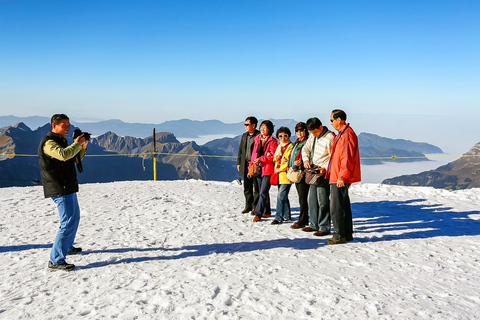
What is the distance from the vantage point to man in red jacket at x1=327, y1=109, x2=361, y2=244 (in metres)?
5.52

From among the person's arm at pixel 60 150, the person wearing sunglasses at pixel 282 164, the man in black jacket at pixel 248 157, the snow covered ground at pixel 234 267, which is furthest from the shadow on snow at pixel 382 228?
the person's arm at pixel 60 150

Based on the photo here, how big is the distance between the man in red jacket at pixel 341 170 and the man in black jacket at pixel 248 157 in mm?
2421

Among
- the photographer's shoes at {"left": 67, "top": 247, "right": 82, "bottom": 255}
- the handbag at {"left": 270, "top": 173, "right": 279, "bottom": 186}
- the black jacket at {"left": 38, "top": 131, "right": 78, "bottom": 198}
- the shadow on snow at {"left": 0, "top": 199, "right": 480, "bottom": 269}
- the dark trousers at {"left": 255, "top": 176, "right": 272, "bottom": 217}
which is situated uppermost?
the black jacket at {"left": 38, "top": 131, "right": 78, "bottom": 198}

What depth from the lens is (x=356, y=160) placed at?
5.67 meters

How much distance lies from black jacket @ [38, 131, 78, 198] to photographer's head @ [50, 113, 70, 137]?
0.07 m

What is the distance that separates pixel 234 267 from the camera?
15.8 ft

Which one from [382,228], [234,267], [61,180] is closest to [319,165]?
[382,228]

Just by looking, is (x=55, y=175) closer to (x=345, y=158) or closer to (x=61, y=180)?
(x=61, y=180)

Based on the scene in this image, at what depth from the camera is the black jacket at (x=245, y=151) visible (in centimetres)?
791

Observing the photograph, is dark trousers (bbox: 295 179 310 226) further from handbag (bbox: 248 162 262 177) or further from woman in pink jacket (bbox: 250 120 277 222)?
handbag (bbox: 248 162 262 177)

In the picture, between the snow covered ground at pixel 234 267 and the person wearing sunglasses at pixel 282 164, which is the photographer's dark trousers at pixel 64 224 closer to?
the snow covered ground at pixel 234 267

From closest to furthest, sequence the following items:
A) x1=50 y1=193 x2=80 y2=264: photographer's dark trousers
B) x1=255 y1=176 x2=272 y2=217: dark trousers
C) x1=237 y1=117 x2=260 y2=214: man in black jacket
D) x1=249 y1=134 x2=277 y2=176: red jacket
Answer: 1. x1=50 y1=193 x2=80 y2=264: photographer's dark trousers
2. x1=249 y1=134 x2=277 y2=176: red jacket
3. x1=255 y1=176 x2=272 y2=217: dark trousers
4. x1=237 y1=117 x2=260 y2=214: man in black jacket

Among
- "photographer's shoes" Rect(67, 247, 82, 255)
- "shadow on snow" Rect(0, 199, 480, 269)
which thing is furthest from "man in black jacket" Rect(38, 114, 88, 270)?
"photographer's shoes" Rect(67, 247, 82, 255)

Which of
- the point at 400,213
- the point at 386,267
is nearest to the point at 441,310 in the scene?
the point at 386,267
